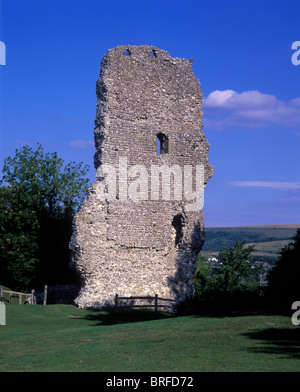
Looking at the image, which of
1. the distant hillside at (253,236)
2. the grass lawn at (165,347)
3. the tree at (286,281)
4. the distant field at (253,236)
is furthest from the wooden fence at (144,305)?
the distant field at (253,236)

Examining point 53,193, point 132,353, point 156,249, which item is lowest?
point 132,353

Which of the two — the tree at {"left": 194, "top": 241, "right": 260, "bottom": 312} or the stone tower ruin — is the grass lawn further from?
the stone tower ruin

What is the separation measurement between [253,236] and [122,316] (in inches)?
3871

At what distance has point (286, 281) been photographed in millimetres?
20719

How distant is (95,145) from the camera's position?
25656 mm

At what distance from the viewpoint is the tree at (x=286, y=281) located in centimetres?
1998

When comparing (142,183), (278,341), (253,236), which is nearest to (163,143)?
(142,183)

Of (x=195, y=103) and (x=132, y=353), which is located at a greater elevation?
(x=195, y=103)

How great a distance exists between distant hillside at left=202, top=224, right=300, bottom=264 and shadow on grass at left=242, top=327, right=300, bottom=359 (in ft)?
254

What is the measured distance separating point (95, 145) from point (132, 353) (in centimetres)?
1391

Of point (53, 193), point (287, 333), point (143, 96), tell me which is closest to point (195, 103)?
point (143, 96)

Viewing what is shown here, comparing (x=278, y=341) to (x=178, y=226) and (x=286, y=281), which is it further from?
(x=178, y=226)

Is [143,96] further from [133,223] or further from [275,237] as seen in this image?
[275,237]
